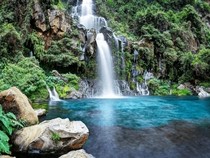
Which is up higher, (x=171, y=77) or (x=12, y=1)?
(x=12, y=1)

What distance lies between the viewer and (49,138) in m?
8.27

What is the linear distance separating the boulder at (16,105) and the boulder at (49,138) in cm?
98

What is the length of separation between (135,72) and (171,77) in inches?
232

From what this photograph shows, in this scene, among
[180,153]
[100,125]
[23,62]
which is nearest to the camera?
[180,153]

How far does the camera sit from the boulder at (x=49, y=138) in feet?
26.9

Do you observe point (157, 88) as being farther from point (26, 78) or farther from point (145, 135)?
point (145, 135)

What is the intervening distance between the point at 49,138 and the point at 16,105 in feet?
6.92

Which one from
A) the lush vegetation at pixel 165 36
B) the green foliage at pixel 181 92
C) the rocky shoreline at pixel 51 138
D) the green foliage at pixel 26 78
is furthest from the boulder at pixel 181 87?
the rocky shoreline at pixel 51 138

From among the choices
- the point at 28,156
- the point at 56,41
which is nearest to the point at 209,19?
the point at 56,41

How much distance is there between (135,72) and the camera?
33406mm

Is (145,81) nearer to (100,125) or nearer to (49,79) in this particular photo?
(49,79)

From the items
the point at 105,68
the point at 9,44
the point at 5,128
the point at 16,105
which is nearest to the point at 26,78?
the point at 9,44

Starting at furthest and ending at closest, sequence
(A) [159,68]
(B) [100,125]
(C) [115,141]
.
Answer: (A) [159,68], (B) [100,125], (C) [115,141]

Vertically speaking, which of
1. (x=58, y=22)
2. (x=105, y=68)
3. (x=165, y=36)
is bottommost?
(x=105, y=68)
